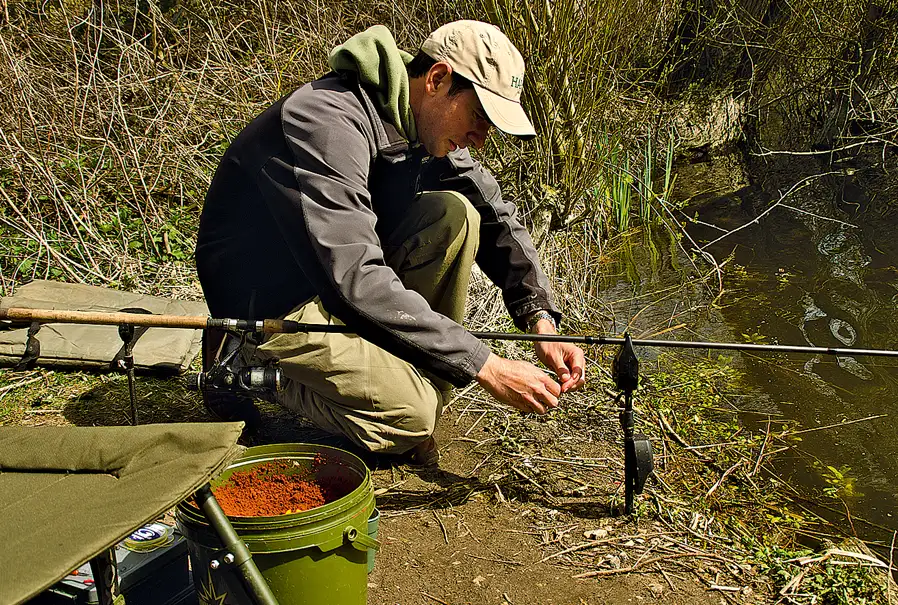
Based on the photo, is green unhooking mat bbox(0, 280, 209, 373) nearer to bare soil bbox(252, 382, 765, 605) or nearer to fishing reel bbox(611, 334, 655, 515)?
bare soil bbox(252, 382, 765, 605)

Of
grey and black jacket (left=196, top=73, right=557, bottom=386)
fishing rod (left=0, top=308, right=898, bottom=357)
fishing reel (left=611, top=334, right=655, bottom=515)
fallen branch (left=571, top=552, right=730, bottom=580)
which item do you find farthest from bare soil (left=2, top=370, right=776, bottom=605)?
fishing rod (left=0, top=308, right=898, bottom=357)

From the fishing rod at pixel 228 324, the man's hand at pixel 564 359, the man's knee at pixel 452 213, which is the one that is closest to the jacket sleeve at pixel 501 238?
the man's knee at pixel 452 213

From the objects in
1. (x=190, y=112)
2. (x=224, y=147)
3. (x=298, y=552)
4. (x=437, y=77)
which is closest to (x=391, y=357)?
(x=437, y=77)

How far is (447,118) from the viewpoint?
2.43 m

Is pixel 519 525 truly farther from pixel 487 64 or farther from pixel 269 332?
pixel 487 64

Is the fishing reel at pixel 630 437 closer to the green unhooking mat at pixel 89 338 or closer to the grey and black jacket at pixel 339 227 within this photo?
the grey and black jacket at pixel 339 227

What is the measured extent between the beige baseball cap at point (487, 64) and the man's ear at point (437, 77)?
17mm

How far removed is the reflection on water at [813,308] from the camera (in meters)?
3.31

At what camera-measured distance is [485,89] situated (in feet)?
7.72

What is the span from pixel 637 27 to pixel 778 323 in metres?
1.91

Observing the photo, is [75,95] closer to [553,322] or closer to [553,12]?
[553,12]

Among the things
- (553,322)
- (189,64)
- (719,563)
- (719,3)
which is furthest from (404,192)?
(719,3)

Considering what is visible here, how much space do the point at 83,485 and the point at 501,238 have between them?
1679mm

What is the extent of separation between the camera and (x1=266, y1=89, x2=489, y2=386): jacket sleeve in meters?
2.05
